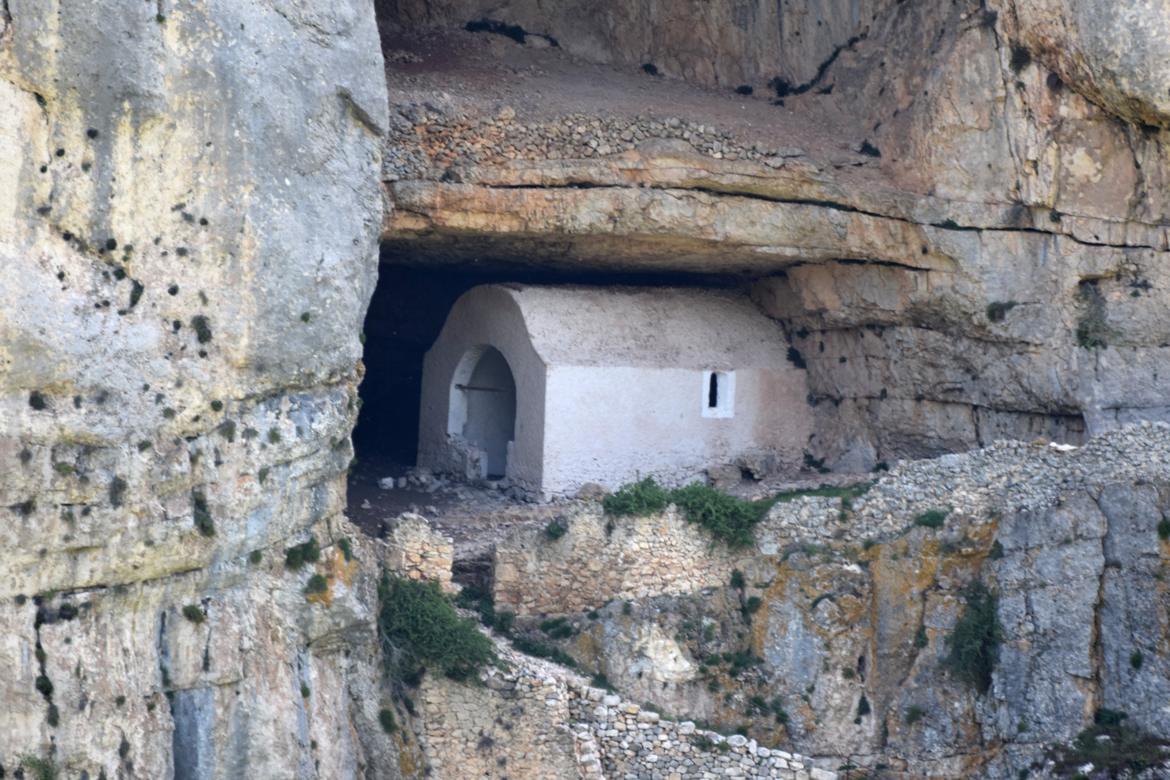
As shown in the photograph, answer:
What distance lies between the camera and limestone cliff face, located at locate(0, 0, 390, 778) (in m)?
19.3

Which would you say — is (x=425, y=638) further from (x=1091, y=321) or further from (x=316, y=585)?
(x=1091, y=321)

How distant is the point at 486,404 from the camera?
30.2 metres

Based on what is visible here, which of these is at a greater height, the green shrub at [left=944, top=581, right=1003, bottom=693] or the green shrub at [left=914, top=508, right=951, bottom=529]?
the green shrub at [left=914, top=508, right=951, bottom=529]

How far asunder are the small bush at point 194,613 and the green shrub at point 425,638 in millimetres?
2735

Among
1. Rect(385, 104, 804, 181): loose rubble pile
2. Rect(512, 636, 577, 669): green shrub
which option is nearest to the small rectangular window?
Rect(385, 104, 804, 181): loose rubble pile

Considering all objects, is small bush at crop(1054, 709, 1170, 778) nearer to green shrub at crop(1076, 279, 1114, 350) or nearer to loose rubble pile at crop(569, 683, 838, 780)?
loose rubble pile at crop(569, 683, 838, 780)

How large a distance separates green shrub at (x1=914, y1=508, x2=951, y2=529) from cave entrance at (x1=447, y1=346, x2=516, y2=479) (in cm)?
862

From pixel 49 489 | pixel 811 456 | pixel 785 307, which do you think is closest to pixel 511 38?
pixel 785 307

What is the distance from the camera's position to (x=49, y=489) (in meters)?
19.4

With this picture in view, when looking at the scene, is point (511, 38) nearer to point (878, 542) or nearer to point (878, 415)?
point (878, 415)

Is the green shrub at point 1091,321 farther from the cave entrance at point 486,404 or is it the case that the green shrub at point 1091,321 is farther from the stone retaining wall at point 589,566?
the cave entrance at point 486,404

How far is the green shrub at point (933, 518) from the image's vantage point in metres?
23.0

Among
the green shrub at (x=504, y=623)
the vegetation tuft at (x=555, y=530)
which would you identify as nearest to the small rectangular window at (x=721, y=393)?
the vegetation tuft at (x=555, y=530)

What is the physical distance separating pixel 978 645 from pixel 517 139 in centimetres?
1020
